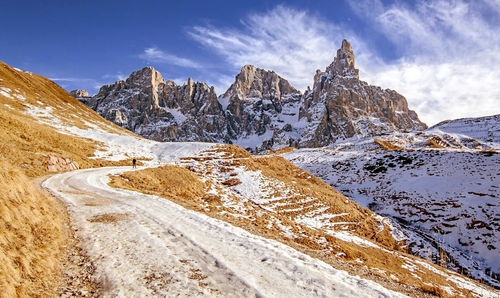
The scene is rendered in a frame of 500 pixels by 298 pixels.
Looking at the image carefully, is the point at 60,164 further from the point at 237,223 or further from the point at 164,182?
the point at 237,223

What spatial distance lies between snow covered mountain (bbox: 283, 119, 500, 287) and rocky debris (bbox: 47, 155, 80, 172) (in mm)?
34045

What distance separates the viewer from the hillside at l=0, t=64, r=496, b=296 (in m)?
5.55

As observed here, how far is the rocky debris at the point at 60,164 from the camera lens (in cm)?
2386

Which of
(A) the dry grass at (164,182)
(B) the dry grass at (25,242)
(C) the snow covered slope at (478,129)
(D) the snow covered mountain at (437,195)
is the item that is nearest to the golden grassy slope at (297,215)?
(A) the dry grass at (164,182)

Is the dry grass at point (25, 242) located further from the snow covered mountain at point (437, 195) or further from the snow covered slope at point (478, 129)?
the snow covered slope at point (478, 129)

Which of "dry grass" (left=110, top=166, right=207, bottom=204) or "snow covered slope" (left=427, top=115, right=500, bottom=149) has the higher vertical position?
"snow covered slope" (left=427, top=115, right=500, bottom=149)

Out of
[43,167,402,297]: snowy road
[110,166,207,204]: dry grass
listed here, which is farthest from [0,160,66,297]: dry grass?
[110,166,207,204]: dry grass

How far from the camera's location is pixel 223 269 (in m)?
6.11

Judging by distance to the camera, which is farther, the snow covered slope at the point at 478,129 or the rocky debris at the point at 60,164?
the snow covered slope at the point at 478,129

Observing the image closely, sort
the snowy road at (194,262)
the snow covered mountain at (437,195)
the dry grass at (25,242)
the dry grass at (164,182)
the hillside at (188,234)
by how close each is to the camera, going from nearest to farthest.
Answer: the dry grass at (25,242)
the snowy road at (194,262)
the hillside at (188,234)
the dry grass at (164,182)
the snow covered mountain at (437,195)

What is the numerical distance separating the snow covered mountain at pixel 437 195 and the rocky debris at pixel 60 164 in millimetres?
34045

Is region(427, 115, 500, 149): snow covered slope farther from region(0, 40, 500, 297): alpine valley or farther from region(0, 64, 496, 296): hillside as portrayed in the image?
region(0, 64, 496, 296): hillside

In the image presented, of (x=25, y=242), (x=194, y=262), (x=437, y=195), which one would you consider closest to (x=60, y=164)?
(x=25, y=242)

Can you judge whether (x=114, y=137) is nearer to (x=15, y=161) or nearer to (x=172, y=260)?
(x=15, y=161)
